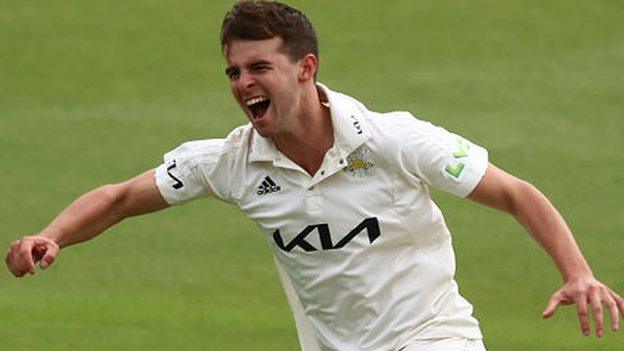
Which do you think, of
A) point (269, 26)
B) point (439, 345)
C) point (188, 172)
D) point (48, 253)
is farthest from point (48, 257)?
point (439, 345)

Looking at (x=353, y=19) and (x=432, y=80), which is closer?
(x=432, y=80)

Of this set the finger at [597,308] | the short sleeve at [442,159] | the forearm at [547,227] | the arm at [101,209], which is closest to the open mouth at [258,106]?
the short sleeve at [442,159]

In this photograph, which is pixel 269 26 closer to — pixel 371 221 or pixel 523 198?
pixel 371 221

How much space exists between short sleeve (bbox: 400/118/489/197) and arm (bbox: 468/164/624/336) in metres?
0.05

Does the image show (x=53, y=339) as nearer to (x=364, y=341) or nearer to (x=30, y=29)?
(x=364, y=341)

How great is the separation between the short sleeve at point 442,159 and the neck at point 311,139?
350mm

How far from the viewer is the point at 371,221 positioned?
26.5 ft

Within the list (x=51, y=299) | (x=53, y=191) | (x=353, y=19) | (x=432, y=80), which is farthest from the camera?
(x=353, y=19)

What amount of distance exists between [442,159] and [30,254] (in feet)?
5.21

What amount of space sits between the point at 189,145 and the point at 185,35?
8.65 meters

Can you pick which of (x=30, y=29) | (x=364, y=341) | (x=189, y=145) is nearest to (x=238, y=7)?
(x=189, y=145)

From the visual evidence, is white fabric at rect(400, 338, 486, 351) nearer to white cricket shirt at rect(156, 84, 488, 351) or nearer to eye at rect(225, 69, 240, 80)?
white cricket shirt at rect(156, 84, 488, 351)

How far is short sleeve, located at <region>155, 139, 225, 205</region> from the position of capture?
836cm

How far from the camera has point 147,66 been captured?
54.3ft
